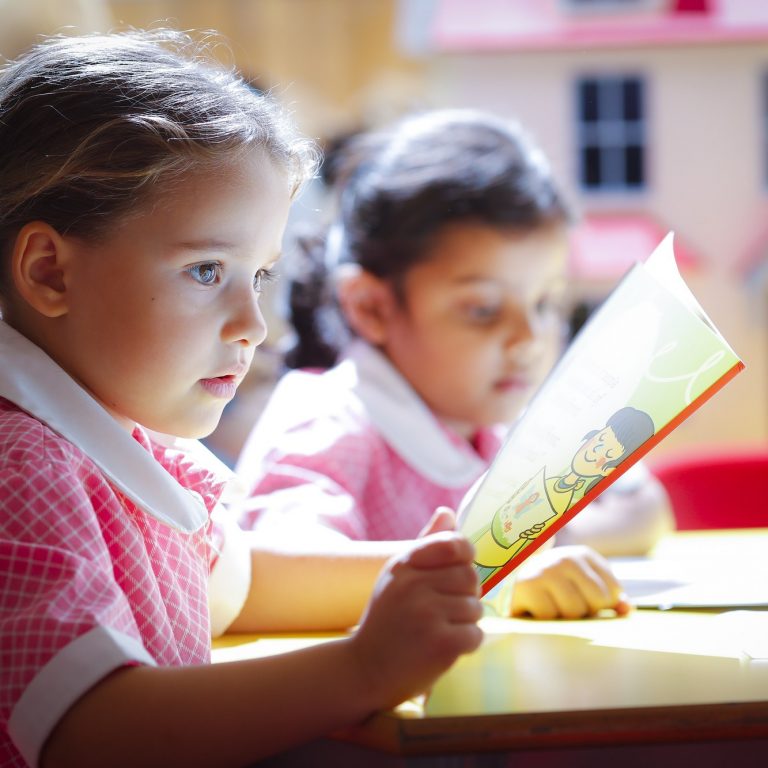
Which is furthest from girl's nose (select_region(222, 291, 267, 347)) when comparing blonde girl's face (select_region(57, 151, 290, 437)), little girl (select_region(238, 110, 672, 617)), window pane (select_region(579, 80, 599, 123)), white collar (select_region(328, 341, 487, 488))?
window pane (select_region(579, 80, 599, 123))

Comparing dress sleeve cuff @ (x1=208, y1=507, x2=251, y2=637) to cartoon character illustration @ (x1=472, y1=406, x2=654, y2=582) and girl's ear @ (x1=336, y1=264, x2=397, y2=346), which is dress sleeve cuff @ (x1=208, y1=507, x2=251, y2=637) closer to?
cartoon character illustration @ (x1=472, y1=406, x2=654, y2=582)

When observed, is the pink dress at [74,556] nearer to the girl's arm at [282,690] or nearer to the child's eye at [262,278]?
the girl's arm at [282,690]

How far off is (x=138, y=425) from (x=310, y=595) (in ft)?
0.61

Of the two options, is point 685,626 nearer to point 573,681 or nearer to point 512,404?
point 573,681

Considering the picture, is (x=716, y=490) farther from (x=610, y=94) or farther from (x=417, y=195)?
(x=610, y=94)

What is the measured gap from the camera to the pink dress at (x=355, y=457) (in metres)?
0.98

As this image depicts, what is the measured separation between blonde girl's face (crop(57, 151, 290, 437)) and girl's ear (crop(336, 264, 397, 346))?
0.54 meters

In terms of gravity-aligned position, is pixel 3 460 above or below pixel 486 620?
above

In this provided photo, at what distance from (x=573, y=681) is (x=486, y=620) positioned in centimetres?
20

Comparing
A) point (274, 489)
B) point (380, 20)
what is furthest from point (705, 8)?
point (274, 489)

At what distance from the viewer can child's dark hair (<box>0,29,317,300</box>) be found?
2.05ft

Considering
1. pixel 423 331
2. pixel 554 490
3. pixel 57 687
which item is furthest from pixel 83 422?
pixel 423 331

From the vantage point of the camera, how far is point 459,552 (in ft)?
1.77

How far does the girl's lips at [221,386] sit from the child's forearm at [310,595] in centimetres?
18
